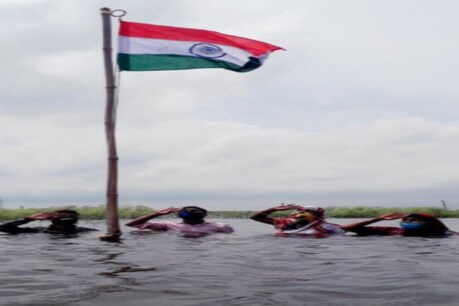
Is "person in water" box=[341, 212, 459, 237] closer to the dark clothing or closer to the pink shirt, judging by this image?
the pink shirt

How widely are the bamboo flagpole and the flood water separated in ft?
1.72

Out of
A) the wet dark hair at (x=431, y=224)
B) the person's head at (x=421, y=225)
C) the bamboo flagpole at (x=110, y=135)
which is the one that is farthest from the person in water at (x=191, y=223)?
the wet dark hair at (x=431, y=224)

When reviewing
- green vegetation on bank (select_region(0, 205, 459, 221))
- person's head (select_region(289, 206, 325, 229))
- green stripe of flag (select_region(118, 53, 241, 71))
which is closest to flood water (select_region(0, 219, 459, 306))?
person's head (select_region(289, 206, 325, 229))

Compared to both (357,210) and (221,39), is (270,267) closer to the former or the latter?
(221,39)

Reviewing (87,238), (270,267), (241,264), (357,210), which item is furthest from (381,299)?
(357,210)

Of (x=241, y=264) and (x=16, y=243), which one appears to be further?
(x=16, y=243)

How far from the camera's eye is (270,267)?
831 cm

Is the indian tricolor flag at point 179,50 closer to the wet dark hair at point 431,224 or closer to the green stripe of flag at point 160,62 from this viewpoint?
the green stripe of flag at point 160,62

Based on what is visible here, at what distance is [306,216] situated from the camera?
14.9 meters

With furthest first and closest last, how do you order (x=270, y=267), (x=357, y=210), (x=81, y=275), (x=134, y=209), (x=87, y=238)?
(x=357, y=210)
(x=134, y=209)
(x=87, y=238)
(x=270, y=267)
(x=81, y=275)

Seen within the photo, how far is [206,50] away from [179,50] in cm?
61

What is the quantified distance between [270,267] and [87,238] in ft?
22.0

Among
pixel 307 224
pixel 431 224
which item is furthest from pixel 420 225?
pixel 307 224

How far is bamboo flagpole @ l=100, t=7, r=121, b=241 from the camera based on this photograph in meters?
12.4
